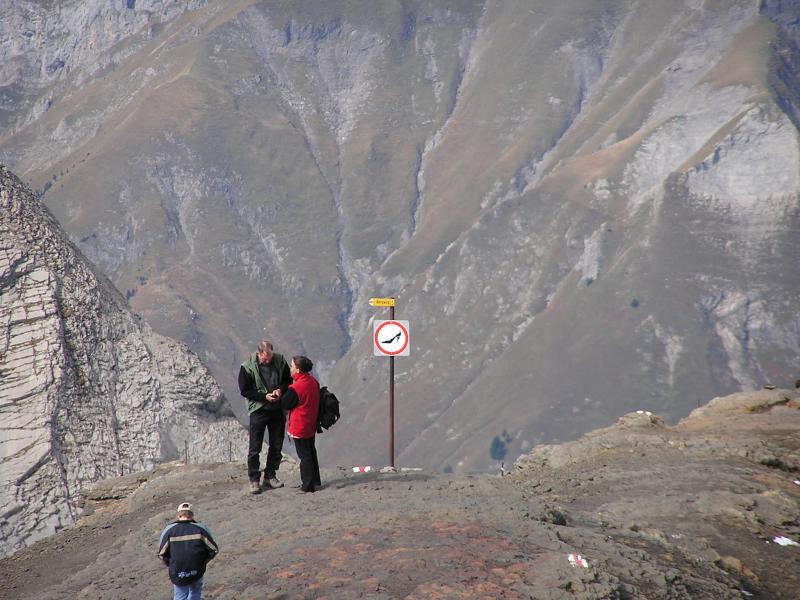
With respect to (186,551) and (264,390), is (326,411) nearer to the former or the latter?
(264,390)

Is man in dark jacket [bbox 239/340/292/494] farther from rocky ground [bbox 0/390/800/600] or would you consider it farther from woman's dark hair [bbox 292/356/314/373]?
rocky ground [bbox 0/390/800/600]

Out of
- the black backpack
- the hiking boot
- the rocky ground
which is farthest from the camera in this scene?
the hiking boot

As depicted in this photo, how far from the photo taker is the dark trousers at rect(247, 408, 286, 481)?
70.7 ft

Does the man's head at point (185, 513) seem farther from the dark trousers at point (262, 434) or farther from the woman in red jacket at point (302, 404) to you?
the dark trousers at point (262, 434)

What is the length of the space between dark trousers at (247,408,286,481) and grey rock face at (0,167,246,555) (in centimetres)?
688

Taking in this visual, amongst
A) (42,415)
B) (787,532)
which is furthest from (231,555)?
(42,415)

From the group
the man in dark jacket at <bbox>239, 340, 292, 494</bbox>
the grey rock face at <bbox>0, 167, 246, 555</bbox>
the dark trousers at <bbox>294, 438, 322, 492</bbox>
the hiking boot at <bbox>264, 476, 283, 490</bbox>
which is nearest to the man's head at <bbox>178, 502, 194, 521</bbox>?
the man in dark jacket at <bbox>239, 340, 292, 494</bbox>

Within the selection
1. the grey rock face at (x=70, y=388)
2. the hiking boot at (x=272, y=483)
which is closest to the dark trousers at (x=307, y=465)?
the hiking boot at (x=272, y=483)

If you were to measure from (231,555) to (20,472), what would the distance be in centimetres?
1169

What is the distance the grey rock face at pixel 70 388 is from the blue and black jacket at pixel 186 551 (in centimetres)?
1232

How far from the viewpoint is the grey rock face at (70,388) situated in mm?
27922

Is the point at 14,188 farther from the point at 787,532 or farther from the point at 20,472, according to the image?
the point at 787,532

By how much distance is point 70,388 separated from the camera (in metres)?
30.4

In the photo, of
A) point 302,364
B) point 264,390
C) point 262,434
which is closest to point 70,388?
point 262,434
